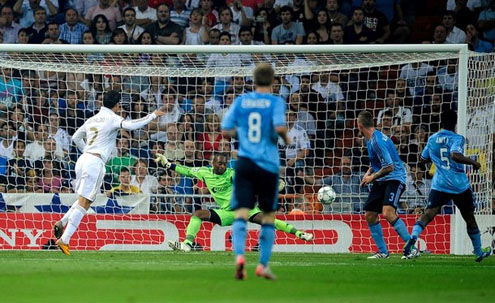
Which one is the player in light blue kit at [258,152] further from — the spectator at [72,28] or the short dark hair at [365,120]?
the spectator at [72,28]

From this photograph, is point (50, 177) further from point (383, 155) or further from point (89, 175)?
point (383, 155)

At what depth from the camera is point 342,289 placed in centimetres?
975

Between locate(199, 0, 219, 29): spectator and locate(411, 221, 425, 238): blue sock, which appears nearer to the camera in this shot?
locate(411, 221, 425, 238): blue sock

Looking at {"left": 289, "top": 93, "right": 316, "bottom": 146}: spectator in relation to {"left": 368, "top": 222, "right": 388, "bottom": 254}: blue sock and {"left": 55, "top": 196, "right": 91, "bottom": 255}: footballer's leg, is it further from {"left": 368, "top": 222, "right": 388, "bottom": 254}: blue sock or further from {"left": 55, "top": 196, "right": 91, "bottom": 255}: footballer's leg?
{"left": 55, "top": 196, "right": 91, "bottom": 255}: footballer's leg

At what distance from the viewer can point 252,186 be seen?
10.1 metres

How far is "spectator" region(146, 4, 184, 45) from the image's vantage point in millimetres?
21812

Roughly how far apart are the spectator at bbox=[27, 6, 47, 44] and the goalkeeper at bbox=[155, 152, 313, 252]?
6857 millimetres

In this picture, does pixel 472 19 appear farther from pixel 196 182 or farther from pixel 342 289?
pixel 342 289

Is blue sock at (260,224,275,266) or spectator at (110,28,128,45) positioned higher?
spectator at (110,28,128,45)

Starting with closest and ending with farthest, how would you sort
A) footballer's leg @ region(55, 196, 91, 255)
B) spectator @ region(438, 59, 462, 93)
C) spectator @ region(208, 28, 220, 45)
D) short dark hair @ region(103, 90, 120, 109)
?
footballer's leg @ region(55, 196, 91, 255) → short dark hair @ region(103, 90, 120, 109) → spectator @ region(438, 59, 462, 93) → spectator @ region(208, 28, 220, 45)

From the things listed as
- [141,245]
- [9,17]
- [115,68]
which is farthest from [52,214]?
[9,17]

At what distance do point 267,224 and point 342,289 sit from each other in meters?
1.02

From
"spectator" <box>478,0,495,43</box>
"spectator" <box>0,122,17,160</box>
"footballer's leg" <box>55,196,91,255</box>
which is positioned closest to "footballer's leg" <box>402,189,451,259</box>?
"footballer's leg" <box>55,196,91,255</box>

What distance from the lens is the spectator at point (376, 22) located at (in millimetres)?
21750
